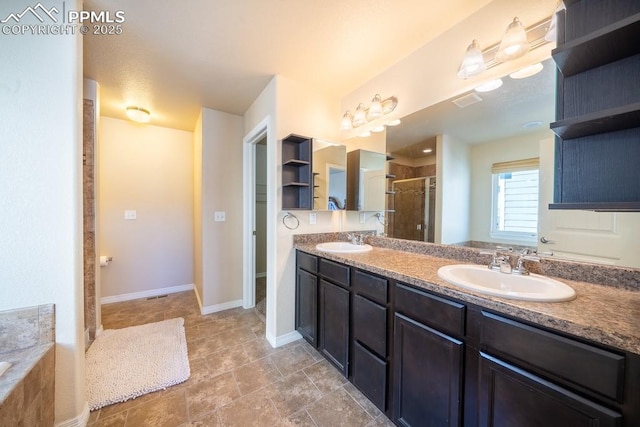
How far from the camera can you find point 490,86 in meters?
1.39

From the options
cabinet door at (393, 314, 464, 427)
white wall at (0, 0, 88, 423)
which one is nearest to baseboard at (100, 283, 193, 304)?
white wall at (0, 0, 88, 423)

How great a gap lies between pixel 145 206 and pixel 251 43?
2.72 meters

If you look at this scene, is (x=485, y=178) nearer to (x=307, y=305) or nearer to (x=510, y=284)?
(x=510, y=284)

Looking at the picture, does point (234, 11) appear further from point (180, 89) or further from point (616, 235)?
point (616, 235)

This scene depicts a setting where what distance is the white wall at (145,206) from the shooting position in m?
3.01

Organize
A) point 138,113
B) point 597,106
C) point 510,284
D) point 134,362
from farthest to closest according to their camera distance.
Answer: point 138,113
point 134,362
point 510,284
point 597,106

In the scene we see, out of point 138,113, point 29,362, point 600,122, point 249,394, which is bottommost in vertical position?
point 249,394

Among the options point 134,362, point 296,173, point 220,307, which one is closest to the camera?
point 134,362

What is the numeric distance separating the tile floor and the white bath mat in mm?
69

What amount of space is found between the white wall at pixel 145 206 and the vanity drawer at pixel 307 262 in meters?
2.30

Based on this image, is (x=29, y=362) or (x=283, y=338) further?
(x=283, y=338)

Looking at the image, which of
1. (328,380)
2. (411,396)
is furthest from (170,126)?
(411,396)

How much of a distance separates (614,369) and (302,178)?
203cm

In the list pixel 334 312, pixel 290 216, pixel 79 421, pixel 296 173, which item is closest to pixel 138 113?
pixel 296 173
